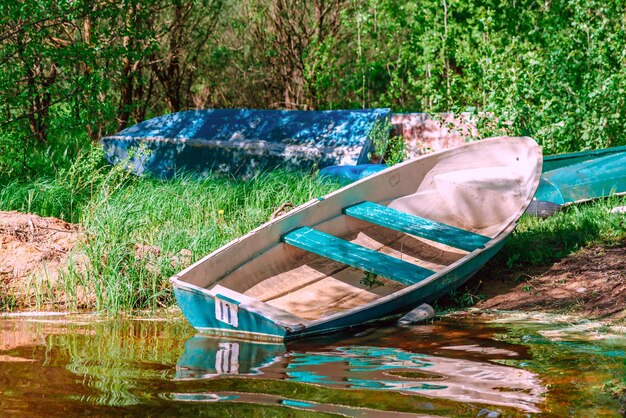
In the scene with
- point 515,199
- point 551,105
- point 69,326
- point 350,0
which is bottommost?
point 69,326

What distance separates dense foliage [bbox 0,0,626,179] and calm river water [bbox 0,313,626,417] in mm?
4446

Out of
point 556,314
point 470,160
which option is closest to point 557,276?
point 556,314

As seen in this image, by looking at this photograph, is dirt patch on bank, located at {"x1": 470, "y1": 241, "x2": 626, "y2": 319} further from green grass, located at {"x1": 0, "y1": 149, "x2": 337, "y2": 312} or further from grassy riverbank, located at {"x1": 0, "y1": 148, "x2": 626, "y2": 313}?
green grass, located at {"x1": 0, "y1": 149, "x2": 337, "y2": 312}

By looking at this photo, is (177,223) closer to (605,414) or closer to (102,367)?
(102,367)

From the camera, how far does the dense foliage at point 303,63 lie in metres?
9.46

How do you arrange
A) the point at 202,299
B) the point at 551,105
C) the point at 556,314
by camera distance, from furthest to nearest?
the point at 551,105 < the point at 556,314 < the point at 202,299

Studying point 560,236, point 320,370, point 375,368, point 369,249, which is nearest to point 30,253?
point 369,249

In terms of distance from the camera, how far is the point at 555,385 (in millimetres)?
4070

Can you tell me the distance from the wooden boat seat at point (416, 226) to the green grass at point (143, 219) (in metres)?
1.12

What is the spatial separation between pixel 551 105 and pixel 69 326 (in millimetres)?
5941

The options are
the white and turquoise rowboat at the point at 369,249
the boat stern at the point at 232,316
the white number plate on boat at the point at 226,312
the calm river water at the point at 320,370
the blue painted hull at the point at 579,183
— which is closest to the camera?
the calm river water at the point at 320,370

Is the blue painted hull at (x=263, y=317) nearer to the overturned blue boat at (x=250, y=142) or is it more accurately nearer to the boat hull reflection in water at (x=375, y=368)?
the boat hull reflection in water at (x=375, y=368)

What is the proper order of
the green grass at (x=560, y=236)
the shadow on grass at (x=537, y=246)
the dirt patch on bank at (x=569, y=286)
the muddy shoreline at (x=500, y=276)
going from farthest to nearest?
1. the green grass at (x=560, y=236)
2. the shadow on grass at (x=537, y=246)
3. the muddy shoreline at (x=500, y=276)
4. the dirt patch on bank at (x=569, y=286)

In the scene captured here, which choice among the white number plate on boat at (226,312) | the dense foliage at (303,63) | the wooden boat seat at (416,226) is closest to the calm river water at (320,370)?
the white number plate on boat at (226,312)
